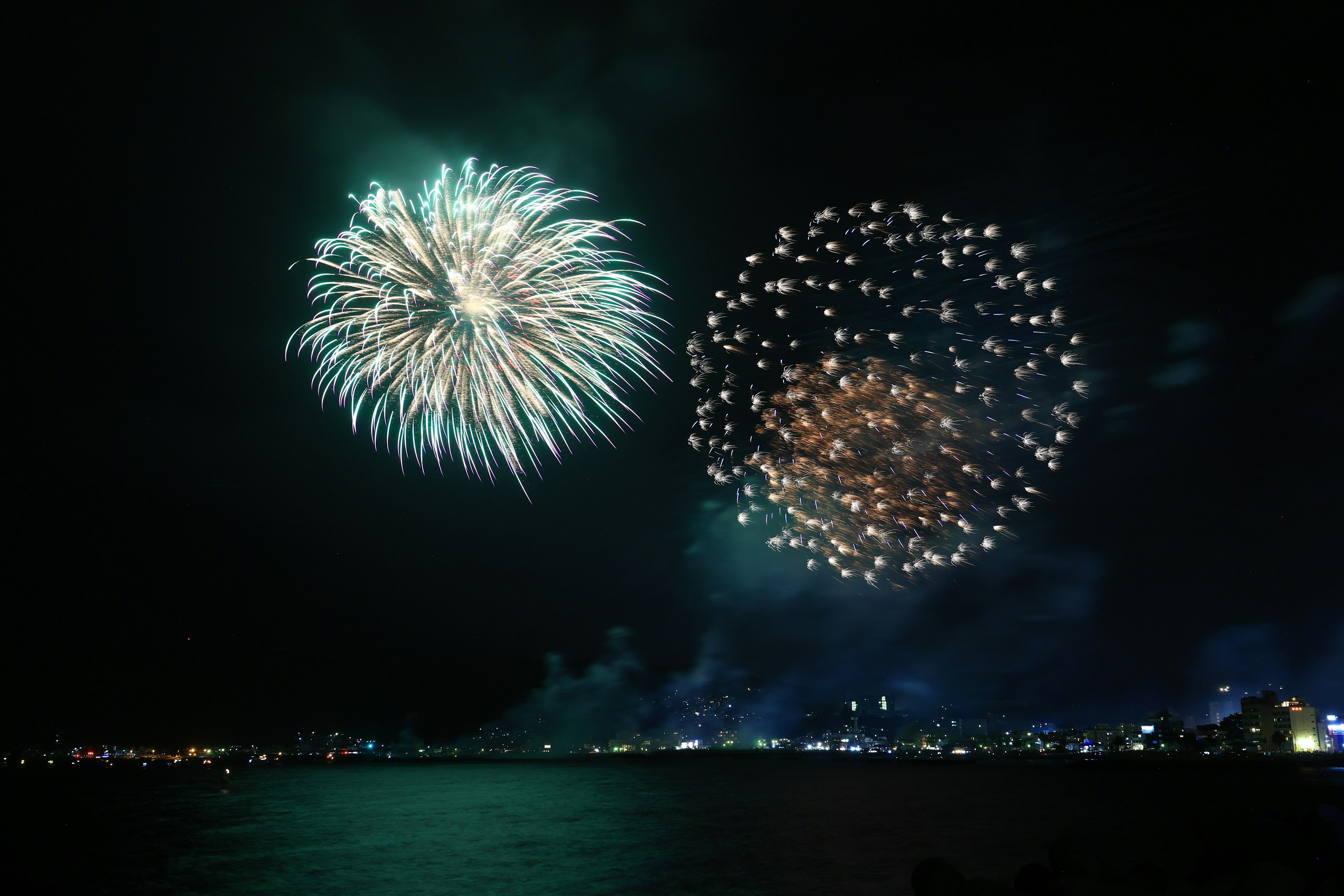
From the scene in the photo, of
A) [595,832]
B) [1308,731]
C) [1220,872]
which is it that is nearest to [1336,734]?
[1308,731]

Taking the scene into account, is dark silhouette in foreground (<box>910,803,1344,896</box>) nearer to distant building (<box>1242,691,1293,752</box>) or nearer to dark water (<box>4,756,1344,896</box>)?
dark water (<box>4,756,1344,896</box>)

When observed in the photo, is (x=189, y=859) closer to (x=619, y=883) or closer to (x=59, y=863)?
(x=59, y=863)

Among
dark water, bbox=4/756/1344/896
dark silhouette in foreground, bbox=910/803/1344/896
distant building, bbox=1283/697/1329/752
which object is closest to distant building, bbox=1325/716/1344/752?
distant building, bbox=1283/697/1329/752

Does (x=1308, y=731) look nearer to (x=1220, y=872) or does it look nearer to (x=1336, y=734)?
(x=1336, y=734)

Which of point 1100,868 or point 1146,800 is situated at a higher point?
point 1100,868

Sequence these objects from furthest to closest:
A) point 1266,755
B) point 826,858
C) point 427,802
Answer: point 1266,755 < point 427,802 < point 826,858

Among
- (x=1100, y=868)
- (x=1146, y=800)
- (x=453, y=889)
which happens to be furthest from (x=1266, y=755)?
(x=1100, y=868)

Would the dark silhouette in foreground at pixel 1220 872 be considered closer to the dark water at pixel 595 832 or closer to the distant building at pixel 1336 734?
the dark water at pixel 595 832
